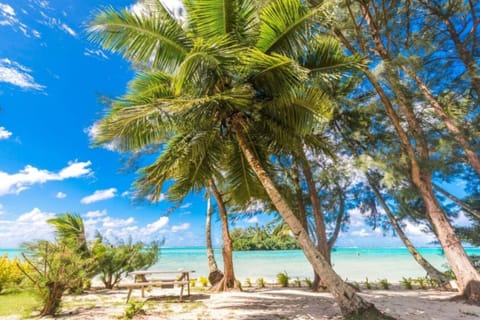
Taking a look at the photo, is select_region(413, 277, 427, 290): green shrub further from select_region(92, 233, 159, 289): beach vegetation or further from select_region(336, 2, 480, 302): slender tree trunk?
select_region(92, 233, 159, 289): beach vegetation

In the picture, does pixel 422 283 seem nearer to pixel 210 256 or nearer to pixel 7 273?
pixel 210 256

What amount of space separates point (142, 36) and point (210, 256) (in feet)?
25.6

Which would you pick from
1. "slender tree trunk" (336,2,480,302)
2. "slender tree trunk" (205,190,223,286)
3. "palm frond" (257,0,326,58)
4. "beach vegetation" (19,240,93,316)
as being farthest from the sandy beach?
"palm frond" (257,0,326,58)

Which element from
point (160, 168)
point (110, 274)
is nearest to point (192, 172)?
point (160, 168)

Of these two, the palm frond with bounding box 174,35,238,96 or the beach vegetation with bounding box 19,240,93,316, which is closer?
the palm frond with bounding box 174,35,238,96

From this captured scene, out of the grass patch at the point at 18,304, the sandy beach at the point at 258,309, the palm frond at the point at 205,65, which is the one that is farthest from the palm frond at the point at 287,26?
the grass patch at the point at 18,304

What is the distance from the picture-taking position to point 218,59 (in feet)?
14.8

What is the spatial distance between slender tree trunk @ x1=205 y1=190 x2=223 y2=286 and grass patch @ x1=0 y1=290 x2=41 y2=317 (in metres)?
5.10

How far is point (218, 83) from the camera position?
5180 mm

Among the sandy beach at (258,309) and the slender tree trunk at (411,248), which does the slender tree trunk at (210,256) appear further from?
the slender tree trunk at (411,248)

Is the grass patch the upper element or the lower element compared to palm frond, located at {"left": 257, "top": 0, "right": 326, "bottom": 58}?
lower

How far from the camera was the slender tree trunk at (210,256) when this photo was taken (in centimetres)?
970

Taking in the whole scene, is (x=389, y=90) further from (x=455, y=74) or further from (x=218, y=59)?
(x=218, y=59)

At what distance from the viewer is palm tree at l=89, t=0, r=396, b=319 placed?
4.48m
